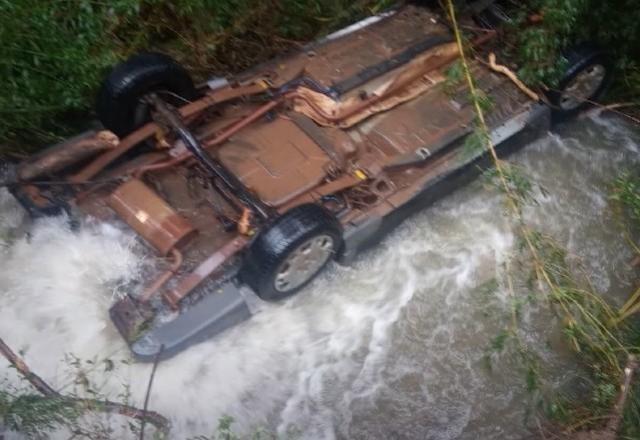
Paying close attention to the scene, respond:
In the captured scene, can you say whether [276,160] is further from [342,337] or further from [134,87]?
[342,337]

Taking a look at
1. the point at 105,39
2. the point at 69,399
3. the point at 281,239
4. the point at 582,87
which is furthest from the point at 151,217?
the point at 582,87

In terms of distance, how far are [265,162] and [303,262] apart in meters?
0.72

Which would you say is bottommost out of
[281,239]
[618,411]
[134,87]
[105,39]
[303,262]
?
[618,411]

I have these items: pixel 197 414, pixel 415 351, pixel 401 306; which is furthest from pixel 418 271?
pixel 197 414

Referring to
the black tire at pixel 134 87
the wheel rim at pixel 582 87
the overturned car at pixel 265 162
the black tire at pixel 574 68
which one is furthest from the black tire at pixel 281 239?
the wheel rim at pixel 582 87

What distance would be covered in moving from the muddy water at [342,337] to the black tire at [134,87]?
745 millimetres

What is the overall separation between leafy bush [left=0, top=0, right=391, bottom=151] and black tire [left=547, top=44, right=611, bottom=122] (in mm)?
1503

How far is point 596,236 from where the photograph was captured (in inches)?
215

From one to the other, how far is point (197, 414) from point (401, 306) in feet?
5.34

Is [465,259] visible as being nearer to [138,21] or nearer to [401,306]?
[401,306]

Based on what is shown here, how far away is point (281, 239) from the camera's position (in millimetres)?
3955

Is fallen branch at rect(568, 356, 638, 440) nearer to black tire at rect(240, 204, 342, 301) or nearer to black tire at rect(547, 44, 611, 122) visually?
black tire at rect(240, 204, 342, 301)

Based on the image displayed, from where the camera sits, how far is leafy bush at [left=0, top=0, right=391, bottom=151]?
4637 mm

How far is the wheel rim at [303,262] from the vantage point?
4.13m
